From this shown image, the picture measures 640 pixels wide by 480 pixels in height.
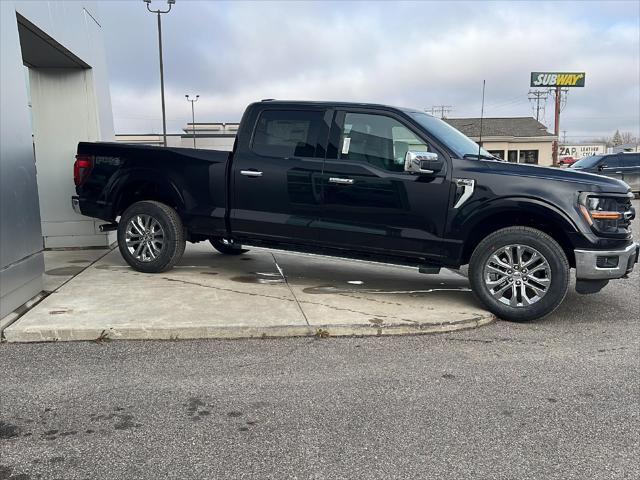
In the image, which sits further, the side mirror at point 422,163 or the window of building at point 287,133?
the window of building at point 287,133

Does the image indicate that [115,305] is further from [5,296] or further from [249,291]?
[249,291]

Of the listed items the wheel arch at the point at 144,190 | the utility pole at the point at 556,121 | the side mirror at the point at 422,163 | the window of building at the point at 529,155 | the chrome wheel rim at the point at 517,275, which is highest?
the utility pole at the point at 556,121

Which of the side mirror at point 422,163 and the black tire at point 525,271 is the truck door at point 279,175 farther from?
the black tire at point 525,271

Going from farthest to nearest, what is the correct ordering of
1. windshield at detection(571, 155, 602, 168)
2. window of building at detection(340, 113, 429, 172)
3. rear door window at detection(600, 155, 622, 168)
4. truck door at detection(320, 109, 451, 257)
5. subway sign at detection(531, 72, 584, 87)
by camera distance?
subway sign at detection(531, 72, 584, 87), rear door window at detection(600, 155, 622, 168), windshield at detection(571, 155, 602, 168), window of building at detection(340, 113, 429, 172), truck door at detection(320, 109, 451, 257)

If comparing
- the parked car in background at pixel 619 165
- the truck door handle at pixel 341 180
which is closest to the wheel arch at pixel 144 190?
the truck door handle at pixel 341 180

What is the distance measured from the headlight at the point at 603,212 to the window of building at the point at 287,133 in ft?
9.06


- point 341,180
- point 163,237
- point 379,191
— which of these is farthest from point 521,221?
point 163,237

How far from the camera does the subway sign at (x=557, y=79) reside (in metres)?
62.5

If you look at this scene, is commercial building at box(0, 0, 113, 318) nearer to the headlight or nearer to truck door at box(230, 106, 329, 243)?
truck door at box(230, 106, 329, 243)

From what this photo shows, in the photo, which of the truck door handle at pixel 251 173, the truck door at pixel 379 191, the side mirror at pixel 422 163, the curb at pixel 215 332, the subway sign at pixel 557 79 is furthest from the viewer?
the subway sign at pixel 557 79

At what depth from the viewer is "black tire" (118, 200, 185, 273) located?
6.39 meters

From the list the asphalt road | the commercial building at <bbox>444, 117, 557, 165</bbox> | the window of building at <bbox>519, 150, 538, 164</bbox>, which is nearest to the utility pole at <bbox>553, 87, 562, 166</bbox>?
the commercial building at <bbox>444, 117, 557, 165</bbox>

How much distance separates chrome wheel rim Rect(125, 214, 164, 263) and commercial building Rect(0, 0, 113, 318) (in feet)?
3.31

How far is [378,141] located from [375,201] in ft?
2.12
